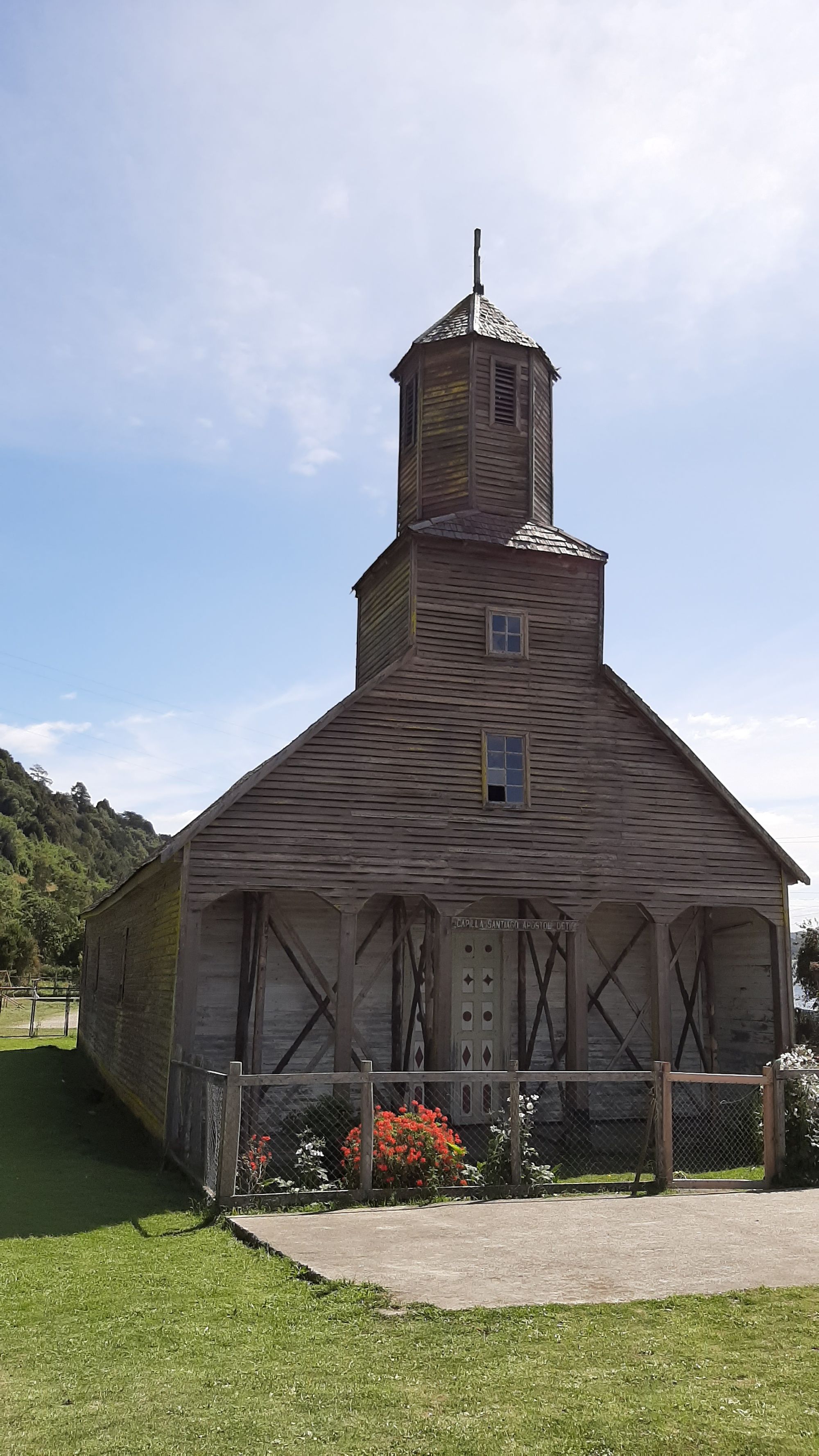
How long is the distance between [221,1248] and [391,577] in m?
12.0

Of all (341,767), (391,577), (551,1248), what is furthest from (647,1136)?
(391,577)

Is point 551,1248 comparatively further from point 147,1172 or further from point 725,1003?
point 725,1003

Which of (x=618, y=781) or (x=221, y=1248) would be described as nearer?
(x=221, y=1248)

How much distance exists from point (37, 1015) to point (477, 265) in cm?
3695

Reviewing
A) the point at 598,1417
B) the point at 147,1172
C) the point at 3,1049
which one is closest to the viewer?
the point at 598,1417

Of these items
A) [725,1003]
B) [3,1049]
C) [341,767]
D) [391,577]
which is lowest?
[3,1049]

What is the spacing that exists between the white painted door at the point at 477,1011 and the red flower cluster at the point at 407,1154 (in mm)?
5986

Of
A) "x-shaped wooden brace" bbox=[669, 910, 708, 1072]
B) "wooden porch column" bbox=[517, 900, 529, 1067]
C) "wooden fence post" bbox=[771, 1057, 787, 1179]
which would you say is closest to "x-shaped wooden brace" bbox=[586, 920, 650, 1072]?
"x-shaped wooden brace" bbox=[669, 910, 708, 1072]

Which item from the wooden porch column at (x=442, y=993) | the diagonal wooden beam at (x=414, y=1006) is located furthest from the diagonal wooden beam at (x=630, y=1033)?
the wooden porch column at (x=442, y=993)

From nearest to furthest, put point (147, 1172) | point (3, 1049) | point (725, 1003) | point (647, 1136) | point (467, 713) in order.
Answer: point (647, 1136) → point (147, 1172) → point (467, 713) → point (725, 1003) → point (3, 1049)

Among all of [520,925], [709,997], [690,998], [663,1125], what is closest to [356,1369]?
[663,1125]

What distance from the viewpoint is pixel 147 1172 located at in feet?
42.4

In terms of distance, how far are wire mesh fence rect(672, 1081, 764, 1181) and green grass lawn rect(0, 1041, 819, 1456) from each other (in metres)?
6.19

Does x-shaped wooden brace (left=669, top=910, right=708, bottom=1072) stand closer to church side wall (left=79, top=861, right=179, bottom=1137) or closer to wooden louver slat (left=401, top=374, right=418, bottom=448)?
church side wall (left=79, top=861, right=179, bottom=1137)
